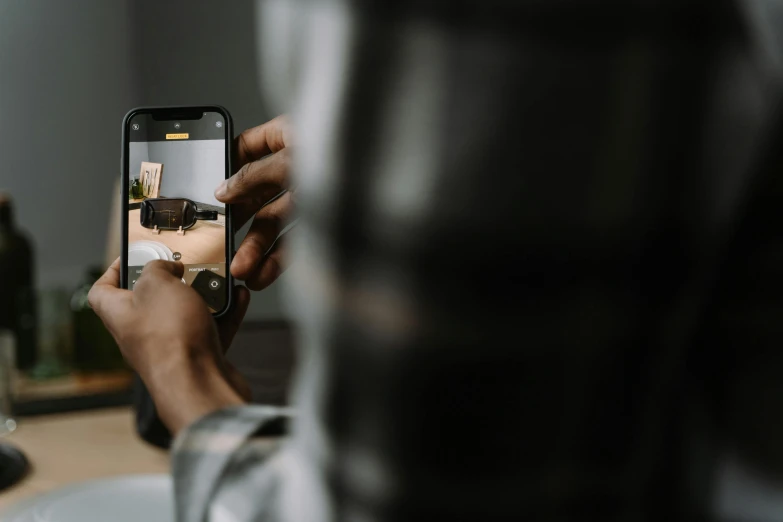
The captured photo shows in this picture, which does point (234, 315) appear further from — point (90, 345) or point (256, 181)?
point (90, 345)

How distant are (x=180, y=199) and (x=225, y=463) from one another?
0.36 ft

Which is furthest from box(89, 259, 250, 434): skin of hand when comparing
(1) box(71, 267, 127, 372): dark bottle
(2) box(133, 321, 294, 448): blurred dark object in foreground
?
(1) box(71, 267, 127, 372): dark bottle

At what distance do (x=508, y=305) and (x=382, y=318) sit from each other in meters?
0.03

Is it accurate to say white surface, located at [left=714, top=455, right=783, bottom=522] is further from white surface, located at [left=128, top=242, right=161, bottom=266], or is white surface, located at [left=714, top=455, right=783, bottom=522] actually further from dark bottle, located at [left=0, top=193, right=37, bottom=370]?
dark bottle, located at [left=0, top=193, right=37, bottom=370]

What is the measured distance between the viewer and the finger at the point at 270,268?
0.85 ft

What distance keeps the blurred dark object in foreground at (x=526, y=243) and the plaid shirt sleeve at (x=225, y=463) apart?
0.03 meters

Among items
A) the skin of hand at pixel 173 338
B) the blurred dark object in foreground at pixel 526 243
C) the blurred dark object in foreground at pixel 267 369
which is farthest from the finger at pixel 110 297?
the blurred dark object in foreground at pixel 267 369

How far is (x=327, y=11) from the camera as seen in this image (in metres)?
0.14

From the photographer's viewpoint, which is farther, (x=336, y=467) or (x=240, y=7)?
(x=240, y=7)

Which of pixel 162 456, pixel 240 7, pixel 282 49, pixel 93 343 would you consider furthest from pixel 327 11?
pixel 93 343

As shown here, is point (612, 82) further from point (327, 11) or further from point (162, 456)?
point (162, 456)

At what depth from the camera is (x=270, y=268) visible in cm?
27

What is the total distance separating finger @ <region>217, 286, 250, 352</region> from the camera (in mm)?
256

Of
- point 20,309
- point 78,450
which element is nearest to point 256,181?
point 78,450
